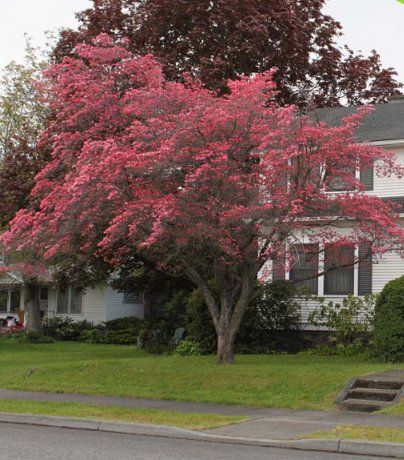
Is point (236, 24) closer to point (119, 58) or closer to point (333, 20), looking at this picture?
point (333, 20)

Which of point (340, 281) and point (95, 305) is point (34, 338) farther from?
point (340, 281)

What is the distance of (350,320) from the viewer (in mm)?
21500

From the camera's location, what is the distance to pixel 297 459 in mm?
9594

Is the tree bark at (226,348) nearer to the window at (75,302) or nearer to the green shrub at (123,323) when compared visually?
the green shrub at (123,323)

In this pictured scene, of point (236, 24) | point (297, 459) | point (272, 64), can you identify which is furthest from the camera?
point (272, 64)

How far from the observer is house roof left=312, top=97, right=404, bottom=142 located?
2253 centimetres

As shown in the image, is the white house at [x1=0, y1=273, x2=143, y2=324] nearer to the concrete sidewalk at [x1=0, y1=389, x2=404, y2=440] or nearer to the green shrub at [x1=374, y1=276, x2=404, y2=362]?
the green shrub at [x1=374, y1=276, x2=404, y2=362]

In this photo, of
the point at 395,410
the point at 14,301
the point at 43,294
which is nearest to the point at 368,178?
the point at 395,410

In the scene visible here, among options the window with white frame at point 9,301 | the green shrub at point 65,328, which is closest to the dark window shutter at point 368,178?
the green shrub at point 65,328

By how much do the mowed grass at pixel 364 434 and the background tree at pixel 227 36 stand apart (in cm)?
1731

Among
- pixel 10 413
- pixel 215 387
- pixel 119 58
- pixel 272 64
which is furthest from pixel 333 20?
pixel 10 413

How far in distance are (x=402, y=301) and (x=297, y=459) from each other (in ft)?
30.5

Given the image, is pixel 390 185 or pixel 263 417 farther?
pixel 390 185

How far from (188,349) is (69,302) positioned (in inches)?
679
